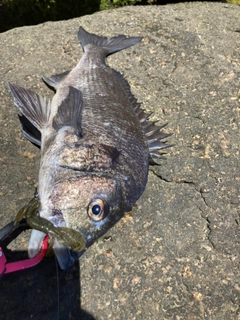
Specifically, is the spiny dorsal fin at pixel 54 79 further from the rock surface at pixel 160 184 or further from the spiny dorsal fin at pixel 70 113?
the spiny dorsal fin at pixel 70 113

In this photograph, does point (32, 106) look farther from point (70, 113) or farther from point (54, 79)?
point (54, 79)

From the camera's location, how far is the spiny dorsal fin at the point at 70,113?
302 centimetres

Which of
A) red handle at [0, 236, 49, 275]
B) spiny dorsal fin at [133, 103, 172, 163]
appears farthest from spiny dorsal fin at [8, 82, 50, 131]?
red handle at [0, 236, 49, 275]

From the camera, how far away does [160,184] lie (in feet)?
10.9

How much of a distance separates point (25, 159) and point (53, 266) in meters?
1.04

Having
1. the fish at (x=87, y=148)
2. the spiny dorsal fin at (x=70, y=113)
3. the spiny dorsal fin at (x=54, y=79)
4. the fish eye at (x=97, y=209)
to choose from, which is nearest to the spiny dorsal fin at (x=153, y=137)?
the fish at (x=87, y=148)

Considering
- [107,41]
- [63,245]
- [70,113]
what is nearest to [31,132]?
[70,113]

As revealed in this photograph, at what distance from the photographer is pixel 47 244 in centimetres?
269

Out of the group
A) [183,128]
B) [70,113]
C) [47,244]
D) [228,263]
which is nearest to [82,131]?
[70,113]

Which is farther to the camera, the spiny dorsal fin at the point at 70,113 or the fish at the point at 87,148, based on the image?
the spiny dorsal fin at the point at 70,113

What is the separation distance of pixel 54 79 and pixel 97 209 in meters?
1.88

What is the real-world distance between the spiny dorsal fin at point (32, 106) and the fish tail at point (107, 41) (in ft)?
3.73

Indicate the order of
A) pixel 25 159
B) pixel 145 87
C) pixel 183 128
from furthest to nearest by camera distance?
1. pixel 145 87
2. pixel 183 128
3. pixel 25 159

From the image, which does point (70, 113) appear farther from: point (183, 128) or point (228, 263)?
point (228, 263)
